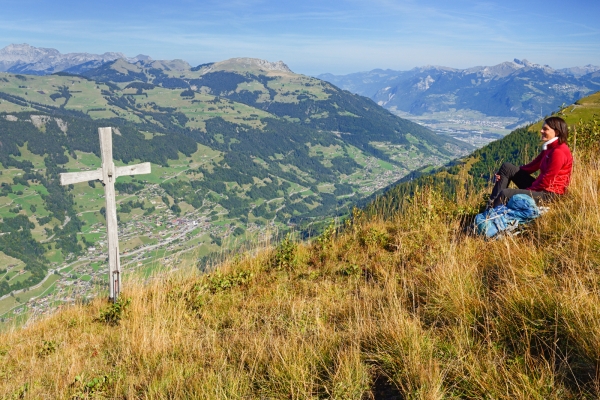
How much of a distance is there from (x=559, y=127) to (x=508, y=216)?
2193 millimetres

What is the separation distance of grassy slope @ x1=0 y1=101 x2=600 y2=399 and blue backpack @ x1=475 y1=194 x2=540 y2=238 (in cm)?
28

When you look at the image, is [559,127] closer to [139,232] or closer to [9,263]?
[139,232]

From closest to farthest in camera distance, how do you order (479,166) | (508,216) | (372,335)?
(372,335), (508,216), (479,166)

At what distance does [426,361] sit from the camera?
9.01ft

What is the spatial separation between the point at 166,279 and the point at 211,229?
161526 millimetres

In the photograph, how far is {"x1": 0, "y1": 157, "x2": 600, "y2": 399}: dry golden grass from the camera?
103 inches

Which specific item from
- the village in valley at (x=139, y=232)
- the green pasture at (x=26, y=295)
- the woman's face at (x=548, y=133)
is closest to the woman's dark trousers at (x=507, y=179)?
the woman's face at (x=548, y=133)

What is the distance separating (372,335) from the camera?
3246mm

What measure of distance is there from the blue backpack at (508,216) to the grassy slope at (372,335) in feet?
0.90

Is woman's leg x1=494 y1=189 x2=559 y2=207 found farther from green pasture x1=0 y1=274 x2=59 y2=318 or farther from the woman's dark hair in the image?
green pasture x1=0 y1=274 x2=59 y2=318

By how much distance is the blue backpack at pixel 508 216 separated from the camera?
5.77 meters

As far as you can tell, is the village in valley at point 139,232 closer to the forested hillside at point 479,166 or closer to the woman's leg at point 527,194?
the forested hillside at point 479,166

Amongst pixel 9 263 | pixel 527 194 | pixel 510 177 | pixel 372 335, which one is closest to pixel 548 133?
pixel 510 177

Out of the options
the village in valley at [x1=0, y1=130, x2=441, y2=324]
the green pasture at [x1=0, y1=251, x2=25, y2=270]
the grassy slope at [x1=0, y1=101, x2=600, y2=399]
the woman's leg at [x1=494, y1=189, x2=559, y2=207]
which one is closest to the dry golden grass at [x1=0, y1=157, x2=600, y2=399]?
the grassy slope at [x1=0, y1=101, x2=600, y2=399]
